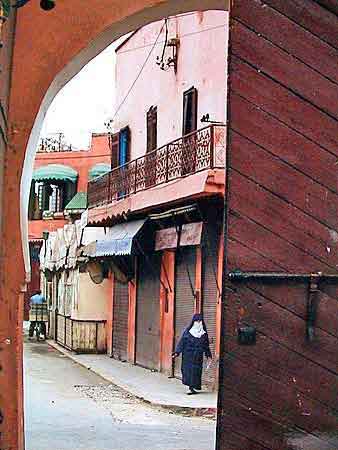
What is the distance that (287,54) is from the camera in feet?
12.9

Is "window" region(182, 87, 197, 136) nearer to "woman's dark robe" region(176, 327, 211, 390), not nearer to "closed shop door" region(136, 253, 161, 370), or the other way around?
"closed shop door" region(136, 253, 161, 370)

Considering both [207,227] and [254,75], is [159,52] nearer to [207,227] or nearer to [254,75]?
[207,227]

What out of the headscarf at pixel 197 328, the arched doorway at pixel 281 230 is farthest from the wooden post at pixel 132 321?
the arched doorway at pixel 281 230

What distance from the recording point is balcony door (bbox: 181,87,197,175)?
1428 cm

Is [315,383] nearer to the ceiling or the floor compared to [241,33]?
nearer to the floor

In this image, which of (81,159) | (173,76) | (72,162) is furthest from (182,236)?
(72,162)

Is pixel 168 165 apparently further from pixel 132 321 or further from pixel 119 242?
pixel 132 321

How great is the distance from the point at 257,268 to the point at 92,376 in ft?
48.2

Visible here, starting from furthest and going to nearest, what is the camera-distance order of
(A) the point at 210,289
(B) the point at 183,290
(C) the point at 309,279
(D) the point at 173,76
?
1. (D) the point at 173,76
2. (B) the point at 183,290
3. (A) the point at 210,289
4. (C) the point at 309,279

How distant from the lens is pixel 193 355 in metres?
14.4

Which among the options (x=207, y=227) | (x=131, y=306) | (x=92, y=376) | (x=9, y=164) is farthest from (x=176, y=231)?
(x=9, y=164)

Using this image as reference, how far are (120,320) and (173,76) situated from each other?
24.4 ft

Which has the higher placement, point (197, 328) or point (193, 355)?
point (197, 328)

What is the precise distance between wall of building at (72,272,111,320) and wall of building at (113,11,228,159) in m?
4.42
